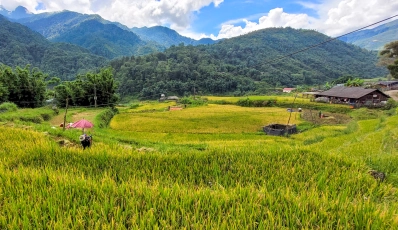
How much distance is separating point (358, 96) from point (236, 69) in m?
55.6

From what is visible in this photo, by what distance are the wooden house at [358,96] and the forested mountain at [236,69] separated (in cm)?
1723

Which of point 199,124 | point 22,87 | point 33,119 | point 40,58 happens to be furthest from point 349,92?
point 40,58

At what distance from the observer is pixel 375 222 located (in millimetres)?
2506

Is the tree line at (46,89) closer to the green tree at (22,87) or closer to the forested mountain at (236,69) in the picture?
the green tree at (22,87)

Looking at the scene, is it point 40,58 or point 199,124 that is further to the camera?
point 40,58

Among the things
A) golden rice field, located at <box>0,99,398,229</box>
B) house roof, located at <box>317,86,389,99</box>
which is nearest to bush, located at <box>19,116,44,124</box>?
golden rice field, located at <box>0,99,398,229</box>

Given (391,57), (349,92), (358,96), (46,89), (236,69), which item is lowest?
(358,96)

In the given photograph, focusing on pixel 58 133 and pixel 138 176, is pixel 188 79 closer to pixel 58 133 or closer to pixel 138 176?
pixel 58 133

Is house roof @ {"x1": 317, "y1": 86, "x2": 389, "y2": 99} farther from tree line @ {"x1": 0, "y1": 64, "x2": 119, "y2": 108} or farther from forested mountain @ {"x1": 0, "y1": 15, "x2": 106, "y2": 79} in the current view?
forested mountain @ {"x1": 0, "y1": 15, "x2": 106, "y2": 79}

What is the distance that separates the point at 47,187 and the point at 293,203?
3.35 metres

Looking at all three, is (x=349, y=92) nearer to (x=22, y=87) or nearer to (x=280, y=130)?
(x=280, y=130)

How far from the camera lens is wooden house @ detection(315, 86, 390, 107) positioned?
141ft

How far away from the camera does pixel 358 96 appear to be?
42938mm

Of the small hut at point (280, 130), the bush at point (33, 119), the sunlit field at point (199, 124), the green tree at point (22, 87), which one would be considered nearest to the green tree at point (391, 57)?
the sunlit field at point (199, 124)
